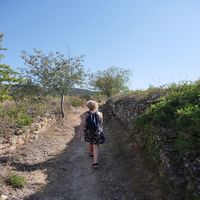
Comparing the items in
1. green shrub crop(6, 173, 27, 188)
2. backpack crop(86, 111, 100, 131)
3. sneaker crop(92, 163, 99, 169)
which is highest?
backpack crop(86, 111, 100, 131)

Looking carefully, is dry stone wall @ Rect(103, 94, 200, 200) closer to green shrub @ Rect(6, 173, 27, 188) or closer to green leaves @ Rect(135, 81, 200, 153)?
green leaves @ Rect(135, 81, 200, 153)

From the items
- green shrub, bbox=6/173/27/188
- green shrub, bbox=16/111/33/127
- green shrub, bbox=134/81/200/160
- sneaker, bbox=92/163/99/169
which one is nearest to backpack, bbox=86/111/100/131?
sneaker, bbox=92/163/99/169

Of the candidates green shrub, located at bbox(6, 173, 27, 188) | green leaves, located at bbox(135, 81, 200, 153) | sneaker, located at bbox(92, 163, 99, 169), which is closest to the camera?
green leaves, located at bbox(135, 81, 200, 153)

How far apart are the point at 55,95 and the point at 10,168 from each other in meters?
10.5

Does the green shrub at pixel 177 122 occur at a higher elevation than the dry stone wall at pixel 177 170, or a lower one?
higher

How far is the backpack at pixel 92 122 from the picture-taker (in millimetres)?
10258

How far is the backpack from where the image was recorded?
1026 centimetres

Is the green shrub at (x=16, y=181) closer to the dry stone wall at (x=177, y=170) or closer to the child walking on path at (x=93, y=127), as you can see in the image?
the child walking on path at (x=93, y=127)

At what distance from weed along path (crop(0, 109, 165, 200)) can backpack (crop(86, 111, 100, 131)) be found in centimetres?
121

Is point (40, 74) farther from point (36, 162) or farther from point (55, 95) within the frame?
point (36, 162)

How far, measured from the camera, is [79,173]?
9734 mm

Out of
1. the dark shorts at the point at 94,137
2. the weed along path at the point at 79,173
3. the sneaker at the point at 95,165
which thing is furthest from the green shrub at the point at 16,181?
the dark shorts at the point at 94,137

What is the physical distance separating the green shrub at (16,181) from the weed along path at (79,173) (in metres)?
0.13

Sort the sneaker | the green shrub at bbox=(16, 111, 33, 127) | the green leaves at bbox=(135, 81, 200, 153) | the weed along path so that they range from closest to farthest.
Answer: the green leaves at bbox=(135, 81, 200, 153) → the weed along path → the sneaker → the green shrub at bbox=(16, 111, 33, 127)
